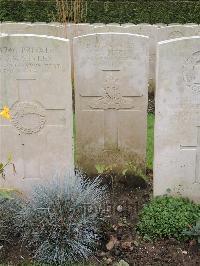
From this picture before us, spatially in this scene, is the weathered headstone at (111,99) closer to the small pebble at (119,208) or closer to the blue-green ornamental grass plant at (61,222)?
the small pebble at (119,208)

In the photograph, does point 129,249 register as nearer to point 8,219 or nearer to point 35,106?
point 8,219

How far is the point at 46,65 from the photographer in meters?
4.70

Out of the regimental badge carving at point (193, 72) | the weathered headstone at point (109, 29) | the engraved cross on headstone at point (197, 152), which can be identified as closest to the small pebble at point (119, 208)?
the engraved cross on headstone at point (197, 152)

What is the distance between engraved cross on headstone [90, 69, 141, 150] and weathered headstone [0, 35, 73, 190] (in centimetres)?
79

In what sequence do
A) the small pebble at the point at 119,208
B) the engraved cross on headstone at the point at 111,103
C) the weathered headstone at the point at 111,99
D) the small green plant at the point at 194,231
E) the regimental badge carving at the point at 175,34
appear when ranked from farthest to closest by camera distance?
the regimental badge carving at the point at 175,34 < the engraved cross on headstone at the point at 111,103 < the weathered headstone at the point at 111,99 < the small pebble at the point at 119,208 < the small green plant at the point at 194,231

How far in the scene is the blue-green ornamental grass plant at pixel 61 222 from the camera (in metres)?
4.34

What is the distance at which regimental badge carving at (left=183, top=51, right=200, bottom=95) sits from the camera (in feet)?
14.9

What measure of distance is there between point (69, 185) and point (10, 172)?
86cm

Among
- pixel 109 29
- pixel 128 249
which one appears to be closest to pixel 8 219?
pixel 128 249

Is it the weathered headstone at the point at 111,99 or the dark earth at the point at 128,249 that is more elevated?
the weathered headstone at the point at 111,99

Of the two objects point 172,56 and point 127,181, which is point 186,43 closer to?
point 172,56

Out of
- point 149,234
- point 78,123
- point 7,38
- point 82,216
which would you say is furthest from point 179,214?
point 7,38

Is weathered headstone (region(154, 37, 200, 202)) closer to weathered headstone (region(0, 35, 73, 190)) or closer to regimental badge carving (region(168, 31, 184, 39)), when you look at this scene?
weathered headstone (region(0, 35, 73, 190))

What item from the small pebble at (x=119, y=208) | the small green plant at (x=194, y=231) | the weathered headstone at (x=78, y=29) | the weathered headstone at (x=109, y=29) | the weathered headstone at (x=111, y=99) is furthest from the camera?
the weathered headstone at (x=78, y=29)
